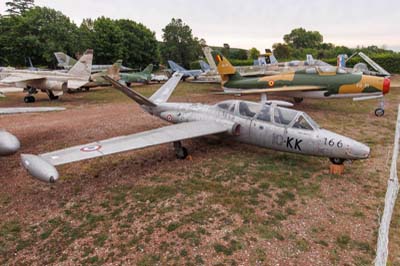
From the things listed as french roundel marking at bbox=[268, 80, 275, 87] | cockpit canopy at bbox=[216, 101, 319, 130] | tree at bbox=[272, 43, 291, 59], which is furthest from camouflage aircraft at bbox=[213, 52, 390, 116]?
tree at bbox=[272, 43, 291, 59]

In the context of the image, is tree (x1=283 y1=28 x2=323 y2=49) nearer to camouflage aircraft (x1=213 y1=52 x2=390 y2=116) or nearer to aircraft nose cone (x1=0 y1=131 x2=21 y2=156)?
camouflage aircraft (x1=213 y1=52 x2=390 y2=116)

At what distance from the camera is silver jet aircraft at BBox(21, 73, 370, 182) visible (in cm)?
590

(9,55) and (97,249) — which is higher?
(9,55)

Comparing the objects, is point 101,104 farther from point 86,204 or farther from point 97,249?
point 97,249

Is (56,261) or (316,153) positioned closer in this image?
(56,261)

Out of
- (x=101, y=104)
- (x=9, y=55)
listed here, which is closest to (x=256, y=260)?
(x=101, y=104)

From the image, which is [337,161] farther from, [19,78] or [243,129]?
[19,78]

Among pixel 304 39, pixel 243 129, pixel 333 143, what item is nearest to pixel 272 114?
pixel 243 129

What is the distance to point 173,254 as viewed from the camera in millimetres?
4312

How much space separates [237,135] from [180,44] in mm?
56470

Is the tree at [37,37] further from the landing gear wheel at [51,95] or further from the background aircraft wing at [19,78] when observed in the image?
the background aircraft wing at [19,78]

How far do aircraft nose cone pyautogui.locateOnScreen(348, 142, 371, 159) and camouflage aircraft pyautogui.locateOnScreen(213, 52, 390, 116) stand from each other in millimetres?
8227

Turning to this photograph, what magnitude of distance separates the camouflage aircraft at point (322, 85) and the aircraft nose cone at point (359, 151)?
27.0 ft

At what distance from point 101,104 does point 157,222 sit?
15403 mm
